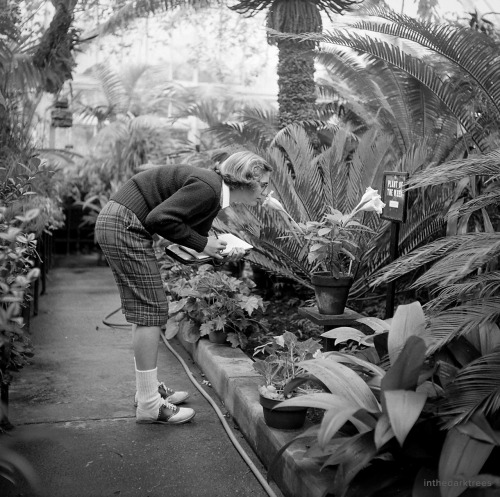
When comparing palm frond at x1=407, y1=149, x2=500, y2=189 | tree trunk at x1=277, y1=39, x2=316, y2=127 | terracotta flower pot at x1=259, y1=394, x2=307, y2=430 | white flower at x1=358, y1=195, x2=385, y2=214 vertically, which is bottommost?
terracotta flower pot at x1=259, y1=394, x2=307, y2=430

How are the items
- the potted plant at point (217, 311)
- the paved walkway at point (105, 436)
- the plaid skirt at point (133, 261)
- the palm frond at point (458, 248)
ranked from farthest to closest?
the potted plant at point (217, 311)
the plaid skirt at point (133, 261)
the paved walkway at point (105, 436)
the palm frond at point (458, 248)

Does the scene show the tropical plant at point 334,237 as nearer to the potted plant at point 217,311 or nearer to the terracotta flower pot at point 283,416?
the potted plant at point 217,311

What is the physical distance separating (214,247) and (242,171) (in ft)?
1.47

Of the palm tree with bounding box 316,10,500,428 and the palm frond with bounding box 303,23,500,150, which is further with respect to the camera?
the palm frond with bounding box 303,23,500,150

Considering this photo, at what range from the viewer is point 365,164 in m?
5.62

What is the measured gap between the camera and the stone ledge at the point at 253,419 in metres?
2.60

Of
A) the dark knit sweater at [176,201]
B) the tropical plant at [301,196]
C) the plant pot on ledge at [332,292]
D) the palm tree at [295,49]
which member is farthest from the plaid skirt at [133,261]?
the palm tree at [295,49]

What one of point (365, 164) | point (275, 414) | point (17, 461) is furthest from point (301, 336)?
point (17, 461)

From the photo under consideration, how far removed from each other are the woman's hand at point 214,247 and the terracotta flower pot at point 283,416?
2.97 ft

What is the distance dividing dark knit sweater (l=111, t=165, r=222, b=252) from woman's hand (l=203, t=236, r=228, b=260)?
6 centimetres

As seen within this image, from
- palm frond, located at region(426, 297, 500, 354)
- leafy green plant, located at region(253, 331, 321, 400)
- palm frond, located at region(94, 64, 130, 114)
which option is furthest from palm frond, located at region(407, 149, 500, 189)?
palm frond, located at region(94, 64, 130, 114)

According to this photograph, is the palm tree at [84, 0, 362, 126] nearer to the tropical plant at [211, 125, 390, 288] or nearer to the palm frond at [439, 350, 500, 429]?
the tropical plant at [211, 125, 390, 288]

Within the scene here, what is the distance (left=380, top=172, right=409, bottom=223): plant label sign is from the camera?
382cm

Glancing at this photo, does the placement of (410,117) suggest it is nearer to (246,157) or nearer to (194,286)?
(194,286)
